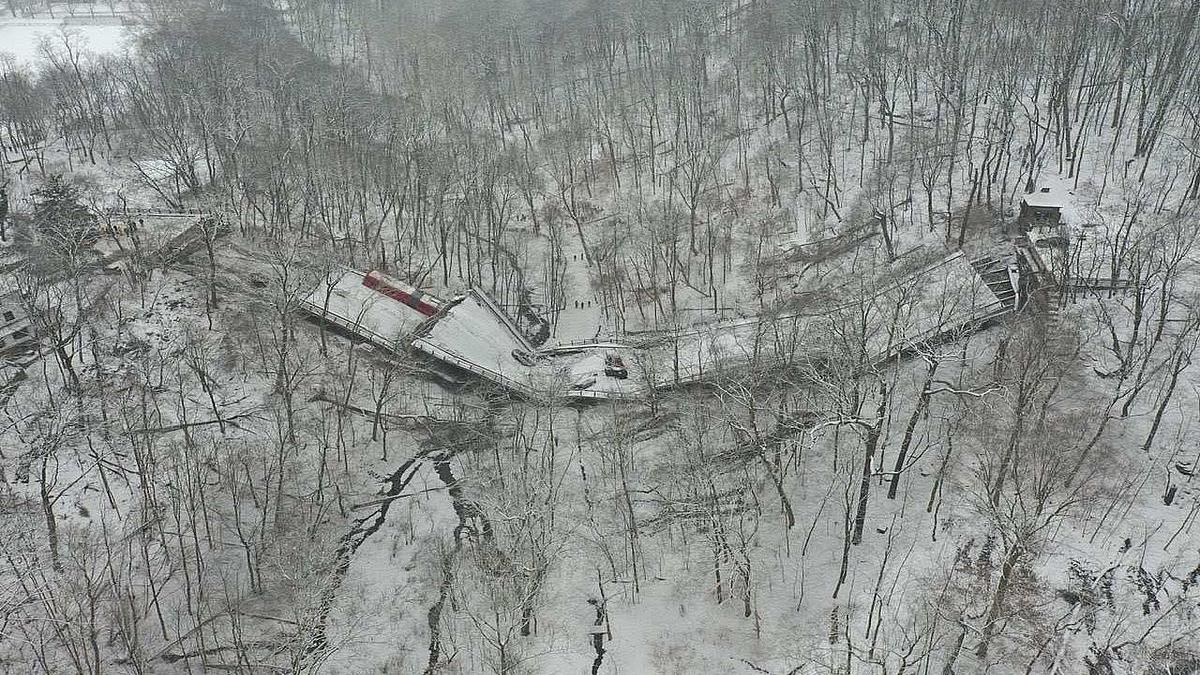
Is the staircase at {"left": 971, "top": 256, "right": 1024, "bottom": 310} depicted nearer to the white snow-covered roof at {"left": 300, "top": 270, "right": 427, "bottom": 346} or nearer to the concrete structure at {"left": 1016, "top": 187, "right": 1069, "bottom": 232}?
the concrete structure at {"left": 1016, "top": 187, "right": 1069, "bottom": 232}

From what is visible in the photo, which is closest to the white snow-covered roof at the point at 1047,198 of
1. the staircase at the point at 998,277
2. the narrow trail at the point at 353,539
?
the staircase at the point at 998,277

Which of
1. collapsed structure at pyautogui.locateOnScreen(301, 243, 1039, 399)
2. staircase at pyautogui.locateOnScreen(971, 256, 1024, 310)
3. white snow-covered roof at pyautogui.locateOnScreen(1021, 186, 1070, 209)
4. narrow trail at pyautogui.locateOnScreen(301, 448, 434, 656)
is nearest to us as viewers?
narrow trail at pyautogui.locateOnScreen(301, 448, 434, 656)

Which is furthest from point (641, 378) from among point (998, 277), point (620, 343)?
point (998, 277)

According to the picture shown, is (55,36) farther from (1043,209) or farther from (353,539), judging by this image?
(1043,209)

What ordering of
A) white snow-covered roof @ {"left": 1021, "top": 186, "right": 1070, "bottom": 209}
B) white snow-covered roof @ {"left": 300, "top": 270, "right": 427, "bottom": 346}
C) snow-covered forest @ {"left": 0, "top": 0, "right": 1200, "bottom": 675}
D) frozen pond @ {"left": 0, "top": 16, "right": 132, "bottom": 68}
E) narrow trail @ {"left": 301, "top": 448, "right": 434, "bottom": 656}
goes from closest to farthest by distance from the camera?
narrow trail @ {"left": 301, "top": 448, "right": 434, "bottom": 656} → snow-covered forest @ {"left": 0, "top": 0, "right": 1200, "bottom": 675} → white snow-covered roof @ {"left": 300, "top": 270, "right": 427, "bottom": 346} → white snow-covered roof @ {"left": 1021, "top": 186, "right": 1070, "bottom": 209} → frozen pond @ {"left": 0, "top": 16, "right": 132, "bottom": 68}

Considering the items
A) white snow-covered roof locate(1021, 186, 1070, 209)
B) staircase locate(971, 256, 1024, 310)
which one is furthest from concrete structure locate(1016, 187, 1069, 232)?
staircase locate(971, 256, 1024, 310)

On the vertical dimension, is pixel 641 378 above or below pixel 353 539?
above

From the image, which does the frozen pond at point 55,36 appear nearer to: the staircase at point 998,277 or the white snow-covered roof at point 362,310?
the white snow-covered roof at point 362,310

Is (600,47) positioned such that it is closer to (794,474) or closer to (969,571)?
(794,474)
